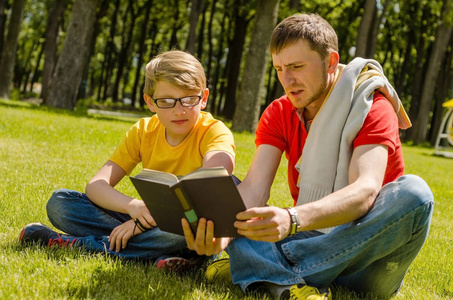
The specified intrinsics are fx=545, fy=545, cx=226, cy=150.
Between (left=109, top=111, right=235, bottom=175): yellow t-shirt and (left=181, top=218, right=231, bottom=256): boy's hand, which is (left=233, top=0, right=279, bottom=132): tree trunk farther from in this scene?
(left=181, top=218, right=231, bottom=256): boy's hand

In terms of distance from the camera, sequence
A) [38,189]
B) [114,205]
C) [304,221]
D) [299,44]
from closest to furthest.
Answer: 1. [304,221]
2. [299,44]
3. [114,205]
4. [38,189]

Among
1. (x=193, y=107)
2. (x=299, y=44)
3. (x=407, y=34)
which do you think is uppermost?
(x=407, y=34)

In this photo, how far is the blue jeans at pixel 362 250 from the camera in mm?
2602

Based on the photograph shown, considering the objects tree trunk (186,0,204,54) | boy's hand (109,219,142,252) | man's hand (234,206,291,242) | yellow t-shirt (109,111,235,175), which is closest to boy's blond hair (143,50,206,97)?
yellow t-shirt (109,111,235,175)

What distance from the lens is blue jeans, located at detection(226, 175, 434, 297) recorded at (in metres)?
2.60

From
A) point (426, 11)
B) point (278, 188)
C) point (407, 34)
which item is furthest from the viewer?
point (407, 34)

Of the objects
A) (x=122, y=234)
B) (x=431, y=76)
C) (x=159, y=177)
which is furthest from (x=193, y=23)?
(x=159, y=177)

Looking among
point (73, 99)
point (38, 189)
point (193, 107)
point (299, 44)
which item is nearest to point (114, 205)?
point (193, 107)

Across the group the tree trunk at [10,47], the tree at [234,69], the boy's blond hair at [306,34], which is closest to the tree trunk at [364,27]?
the tree at [234,69]

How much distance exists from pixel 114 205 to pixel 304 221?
1.35 m

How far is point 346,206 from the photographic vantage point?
254cm

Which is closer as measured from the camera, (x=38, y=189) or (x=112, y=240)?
(x=112, y=240)

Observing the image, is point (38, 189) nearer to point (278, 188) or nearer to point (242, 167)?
point (278, 188)

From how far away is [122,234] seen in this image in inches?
130
